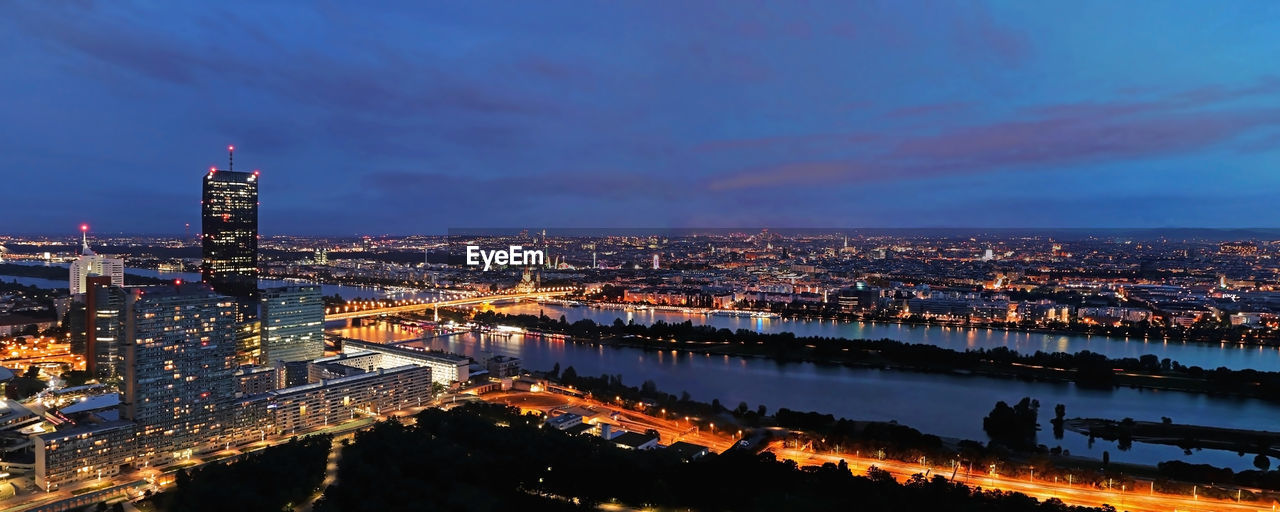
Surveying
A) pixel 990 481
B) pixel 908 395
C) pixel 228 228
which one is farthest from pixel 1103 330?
pixel 228 228

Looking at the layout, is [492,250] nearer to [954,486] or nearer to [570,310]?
[570,310]

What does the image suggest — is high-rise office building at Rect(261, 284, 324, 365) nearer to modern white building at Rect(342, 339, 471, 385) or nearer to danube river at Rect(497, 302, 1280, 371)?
modern white building at Rect(342, 339, 471, 385)

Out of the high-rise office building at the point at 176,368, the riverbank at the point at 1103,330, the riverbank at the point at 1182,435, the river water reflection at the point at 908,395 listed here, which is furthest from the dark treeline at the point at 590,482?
the riverbank at the point at 1103,330

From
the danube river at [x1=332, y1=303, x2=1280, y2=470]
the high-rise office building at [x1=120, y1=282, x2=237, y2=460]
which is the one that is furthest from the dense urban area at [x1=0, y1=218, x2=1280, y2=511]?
the danube river at [x1=332, y1=303, x2=1280, y2=470]

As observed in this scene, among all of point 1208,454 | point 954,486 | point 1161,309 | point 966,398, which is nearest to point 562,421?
point 954,486

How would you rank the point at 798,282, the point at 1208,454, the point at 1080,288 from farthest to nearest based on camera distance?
the point at 798,282, the point at 1080,288, the point at 1208,454

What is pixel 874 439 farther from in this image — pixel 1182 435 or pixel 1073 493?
pixel 1182 435
